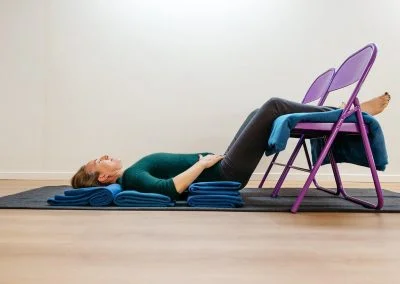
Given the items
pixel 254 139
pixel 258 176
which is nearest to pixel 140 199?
pixel 254 139

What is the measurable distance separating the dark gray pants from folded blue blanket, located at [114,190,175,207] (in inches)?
13.4

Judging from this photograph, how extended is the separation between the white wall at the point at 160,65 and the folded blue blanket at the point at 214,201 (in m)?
1.57

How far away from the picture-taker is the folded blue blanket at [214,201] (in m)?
1.70

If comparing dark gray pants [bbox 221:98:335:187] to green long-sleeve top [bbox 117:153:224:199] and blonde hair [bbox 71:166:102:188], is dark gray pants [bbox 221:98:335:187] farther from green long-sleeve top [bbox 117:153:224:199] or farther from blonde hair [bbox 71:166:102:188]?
blonde hair [bbox 71:166:102:188]

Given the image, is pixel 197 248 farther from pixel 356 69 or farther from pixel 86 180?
pixel 356 69

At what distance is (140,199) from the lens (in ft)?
5.62

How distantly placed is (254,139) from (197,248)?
2.83 feet

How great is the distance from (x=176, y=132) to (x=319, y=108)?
173cm

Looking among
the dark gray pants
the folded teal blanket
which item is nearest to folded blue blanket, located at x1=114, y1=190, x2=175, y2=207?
the dark gray pants

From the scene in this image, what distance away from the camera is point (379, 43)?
3.31 meters

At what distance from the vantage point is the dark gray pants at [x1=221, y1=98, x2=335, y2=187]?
1.72 metres

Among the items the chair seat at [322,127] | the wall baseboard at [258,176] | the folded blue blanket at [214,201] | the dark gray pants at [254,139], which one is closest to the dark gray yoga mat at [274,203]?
the folded blue blanket at [214,201]

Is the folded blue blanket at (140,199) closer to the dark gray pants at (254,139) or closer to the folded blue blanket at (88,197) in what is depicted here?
the folded blue blanket at (88,197)

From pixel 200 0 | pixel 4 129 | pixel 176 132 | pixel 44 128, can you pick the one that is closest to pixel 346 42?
pixel 200 0
